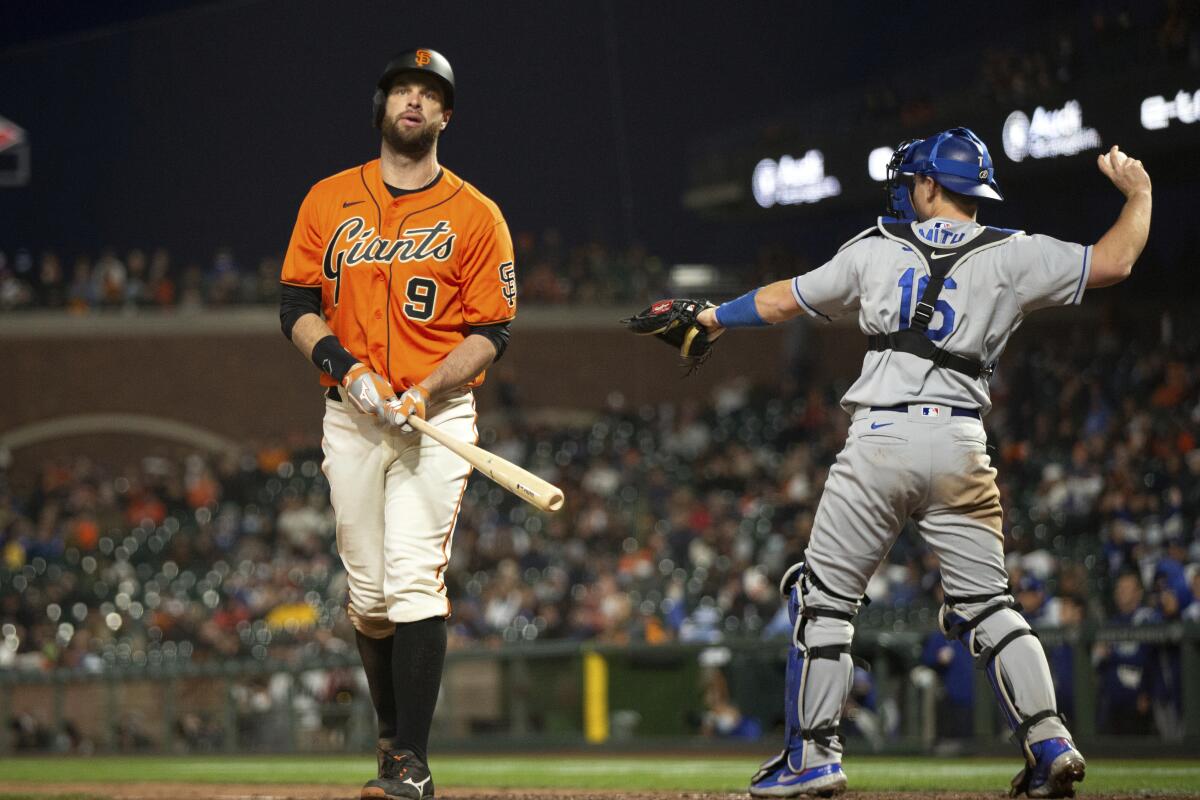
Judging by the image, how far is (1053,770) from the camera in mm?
3887

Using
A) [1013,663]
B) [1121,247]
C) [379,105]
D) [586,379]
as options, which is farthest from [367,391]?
[586,379]

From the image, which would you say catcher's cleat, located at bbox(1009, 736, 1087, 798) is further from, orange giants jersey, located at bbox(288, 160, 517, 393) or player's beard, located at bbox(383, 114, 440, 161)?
player's beard, located at bbox(383, 114, 440, 161)

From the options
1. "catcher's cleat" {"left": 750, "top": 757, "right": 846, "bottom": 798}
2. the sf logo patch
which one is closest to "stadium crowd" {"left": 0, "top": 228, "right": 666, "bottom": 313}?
the sf logo patch

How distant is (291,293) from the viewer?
451 cm

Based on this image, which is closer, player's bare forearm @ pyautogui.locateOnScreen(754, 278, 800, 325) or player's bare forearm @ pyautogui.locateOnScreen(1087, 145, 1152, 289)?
player's bare forearm @ pyautogui.locateOnScreen(1087, 145, 1152, 289)

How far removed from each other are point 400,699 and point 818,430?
1369 cm

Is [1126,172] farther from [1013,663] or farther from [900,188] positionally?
[1013,663]

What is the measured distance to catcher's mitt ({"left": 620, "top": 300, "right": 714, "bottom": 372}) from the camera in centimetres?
443

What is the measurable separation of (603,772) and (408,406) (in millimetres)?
4635

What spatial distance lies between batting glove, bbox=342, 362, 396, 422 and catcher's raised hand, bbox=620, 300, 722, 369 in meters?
0.76

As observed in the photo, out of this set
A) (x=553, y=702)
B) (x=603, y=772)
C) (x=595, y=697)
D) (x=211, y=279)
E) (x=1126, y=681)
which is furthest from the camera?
(x=211, y=279)

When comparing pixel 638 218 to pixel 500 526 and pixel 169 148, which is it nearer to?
pixel 169 148

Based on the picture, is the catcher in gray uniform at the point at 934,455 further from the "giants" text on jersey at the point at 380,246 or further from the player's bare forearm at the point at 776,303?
the "giants" text on jersey at the point at 380,246

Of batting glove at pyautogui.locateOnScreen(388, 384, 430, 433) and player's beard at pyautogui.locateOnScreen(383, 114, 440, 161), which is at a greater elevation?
player's beard at pyautogui.locateOnScreen(383, 114, 440, 161)
